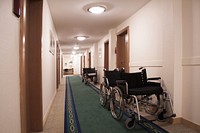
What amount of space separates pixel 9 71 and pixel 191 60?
7.65 feet

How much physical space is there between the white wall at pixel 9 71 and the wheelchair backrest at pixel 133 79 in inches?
65.1

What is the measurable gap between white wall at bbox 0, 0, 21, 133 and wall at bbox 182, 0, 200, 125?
227 cm

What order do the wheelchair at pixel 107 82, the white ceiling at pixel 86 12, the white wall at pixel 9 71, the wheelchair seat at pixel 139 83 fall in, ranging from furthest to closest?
the wheelchair at pixel 107 82 < the white ceiling at pixel 86 12 < the wheelchair seat at pixel 139 83 < the white wall at pixel 9 71

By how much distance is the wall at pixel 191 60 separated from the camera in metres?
2.24

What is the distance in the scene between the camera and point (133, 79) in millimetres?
2592

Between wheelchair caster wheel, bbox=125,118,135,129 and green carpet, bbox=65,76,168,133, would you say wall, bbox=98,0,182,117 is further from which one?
green carpet, bbox=65,76,168,133

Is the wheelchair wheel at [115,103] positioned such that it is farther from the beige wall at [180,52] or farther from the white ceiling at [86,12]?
the white ceiling at [86,12]

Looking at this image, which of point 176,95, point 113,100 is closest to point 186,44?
point 176,95

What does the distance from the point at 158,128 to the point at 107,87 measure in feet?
4.41

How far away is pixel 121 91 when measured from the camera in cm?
245

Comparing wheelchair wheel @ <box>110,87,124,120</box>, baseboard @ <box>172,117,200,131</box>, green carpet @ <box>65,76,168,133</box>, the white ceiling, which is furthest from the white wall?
baseboard @ <box>172,117,200,131</box>

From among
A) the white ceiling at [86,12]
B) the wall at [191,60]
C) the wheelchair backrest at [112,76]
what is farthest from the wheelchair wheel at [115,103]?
the white ceiling at [86,12]

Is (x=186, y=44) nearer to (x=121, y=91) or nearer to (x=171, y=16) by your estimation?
(x=171, y=16)

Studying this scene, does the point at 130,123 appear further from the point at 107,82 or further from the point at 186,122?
the point at 107,82
